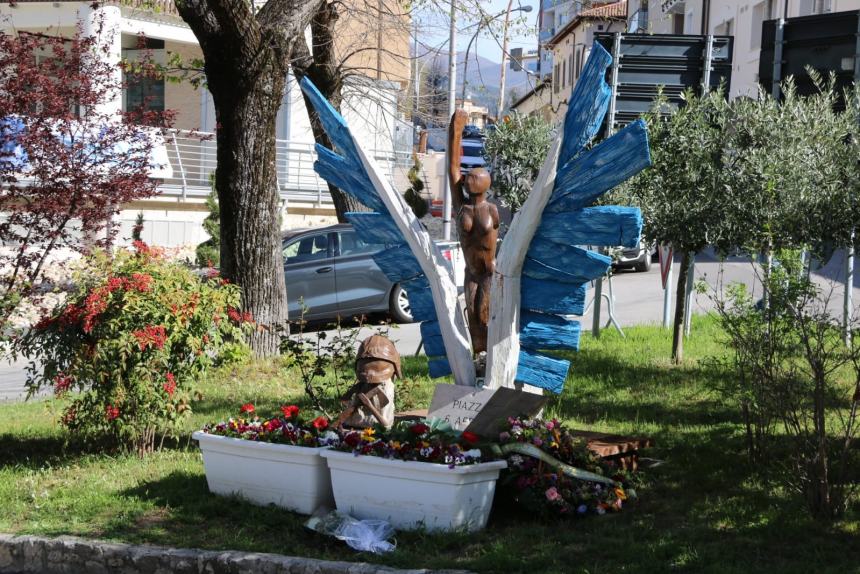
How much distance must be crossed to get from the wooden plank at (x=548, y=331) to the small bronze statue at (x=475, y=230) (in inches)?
10.9

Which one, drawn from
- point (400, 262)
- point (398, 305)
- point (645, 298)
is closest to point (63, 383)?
point (400, 262)

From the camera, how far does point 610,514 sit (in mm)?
6152

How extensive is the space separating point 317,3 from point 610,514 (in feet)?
21.6

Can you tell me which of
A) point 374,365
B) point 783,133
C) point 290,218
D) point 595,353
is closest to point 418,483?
point 374,365

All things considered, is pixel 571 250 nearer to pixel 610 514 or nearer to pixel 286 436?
pixel 610 514

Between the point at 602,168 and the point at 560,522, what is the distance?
2.18 meters

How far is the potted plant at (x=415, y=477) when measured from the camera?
5.83 m

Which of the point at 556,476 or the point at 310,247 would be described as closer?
the point at 556,476

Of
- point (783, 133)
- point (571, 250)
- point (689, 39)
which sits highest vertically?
point (689, 39)

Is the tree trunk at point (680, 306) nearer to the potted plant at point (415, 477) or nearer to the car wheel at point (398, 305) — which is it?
the potted plant at point (415, 477)

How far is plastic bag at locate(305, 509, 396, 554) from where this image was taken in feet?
18.7

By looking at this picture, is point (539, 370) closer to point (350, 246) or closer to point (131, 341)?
point (131, 341)

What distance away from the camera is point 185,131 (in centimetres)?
2167

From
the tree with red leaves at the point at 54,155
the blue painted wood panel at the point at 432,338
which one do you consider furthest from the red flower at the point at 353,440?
the tree with red leaves at the point at 54,155
